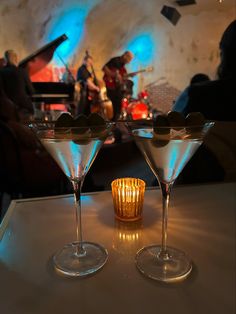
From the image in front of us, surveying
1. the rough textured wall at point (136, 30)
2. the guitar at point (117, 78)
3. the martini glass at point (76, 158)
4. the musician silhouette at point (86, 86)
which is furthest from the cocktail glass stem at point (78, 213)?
the guitar at point (117, 78)

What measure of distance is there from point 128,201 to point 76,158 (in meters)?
0.20

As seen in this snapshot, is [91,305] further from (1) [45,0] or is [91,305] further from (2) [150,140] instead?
(1) [45,0]

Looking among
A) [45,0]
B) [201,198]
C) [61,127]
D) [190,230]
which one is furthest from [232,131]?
[45,0]

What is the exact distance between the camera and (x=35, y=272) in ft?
1.47

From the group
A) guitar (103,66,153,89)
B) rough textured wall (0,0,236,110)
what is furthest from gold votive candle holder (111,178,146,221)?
guitar (103,66,153,89)

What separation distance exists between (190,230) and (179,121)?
28 cm

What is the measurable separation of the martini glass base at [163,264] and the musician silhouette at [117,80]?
137 centimetres

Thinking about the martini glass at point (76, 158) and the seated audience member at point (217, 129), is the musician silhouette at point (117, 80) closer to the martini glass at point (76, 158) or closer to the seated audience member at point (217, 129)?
the seated audience member at point (217, 129)

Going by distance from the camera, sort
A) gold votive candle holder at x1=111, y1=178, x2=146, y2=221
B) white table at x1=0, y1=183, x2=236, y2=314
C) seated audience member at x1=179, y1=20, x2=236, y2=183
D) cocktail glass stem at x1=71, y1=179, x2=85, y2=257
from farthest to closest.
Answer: seated audience member at x1=179, y1=20, x2=236, y2=183
gold votive candle holder at x1=111, y1=178, x2=146, y2=221
cocktail glass stem at x1=71, y1=179, x2=85, y2=257
white table at x1=0, y1=183, x2=236, y2=314

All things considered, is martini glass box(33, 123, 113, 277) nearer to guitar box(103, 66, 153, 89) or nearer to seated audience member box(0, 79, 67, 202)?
seated audience member box(0, 79, 67, 202)

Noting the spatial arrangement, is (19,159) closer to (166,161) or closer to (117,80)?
(117,80)

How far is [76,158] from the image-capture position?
1.45 feet

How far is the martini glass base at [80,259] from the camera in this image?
0.45m

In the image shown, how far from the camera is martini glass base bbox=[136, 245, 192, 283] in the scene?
438 mm
